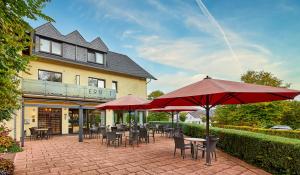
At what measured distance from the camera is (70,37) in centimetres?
1766

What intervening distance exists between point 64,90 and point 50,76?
5.89 ft

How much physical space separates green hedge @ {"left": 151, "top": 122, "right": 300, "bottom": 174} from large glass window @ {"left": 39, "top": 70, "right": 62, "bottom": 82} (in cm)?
1309

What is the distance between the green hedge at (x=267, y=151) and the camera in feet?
17.8

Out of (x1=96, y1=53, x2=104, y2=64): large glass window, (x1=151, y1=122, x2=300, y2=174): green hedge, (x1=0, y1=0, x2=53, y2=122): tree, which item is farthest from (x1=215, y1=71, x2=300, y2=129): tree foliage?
(x1=0, y1=0, x2=53, y2=122): tree

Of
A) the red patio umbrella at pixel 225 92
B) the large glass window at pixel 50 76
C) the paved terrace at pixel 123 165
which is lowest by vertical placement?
the paved terrace at pixel 123 165

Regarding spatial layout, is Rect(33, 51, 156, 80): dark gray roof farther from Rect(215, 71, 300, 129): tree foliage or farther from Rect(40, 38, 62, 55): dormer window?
Rect(215, 71, 300, 129): tree foliage

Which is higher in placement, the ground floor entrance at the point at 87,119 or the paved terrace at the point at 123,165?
the ground floor entrance at the point at 87,119

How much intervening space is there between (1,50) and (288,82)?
3284cm

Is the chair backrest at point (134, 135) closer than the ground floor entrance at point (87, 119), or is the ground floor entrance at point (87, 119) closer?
the chair backrest at point (134, 135)

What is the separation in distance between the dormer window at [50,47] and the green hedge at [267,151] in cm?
1386

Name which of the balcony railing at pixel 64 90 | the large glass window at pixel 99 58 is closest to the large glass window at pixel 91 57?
the large glass window at pixel 99 58

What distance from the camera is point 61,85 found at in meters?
15.5

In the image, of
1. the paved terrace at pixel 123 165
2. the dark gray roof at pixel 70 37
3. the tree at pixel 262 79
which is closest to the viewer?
the paved terrace at pixel 123 165

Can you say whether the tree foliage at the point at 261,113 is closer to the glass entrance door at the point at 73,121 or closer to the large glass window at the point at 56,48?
the glass entrance door at the point at 73,121
